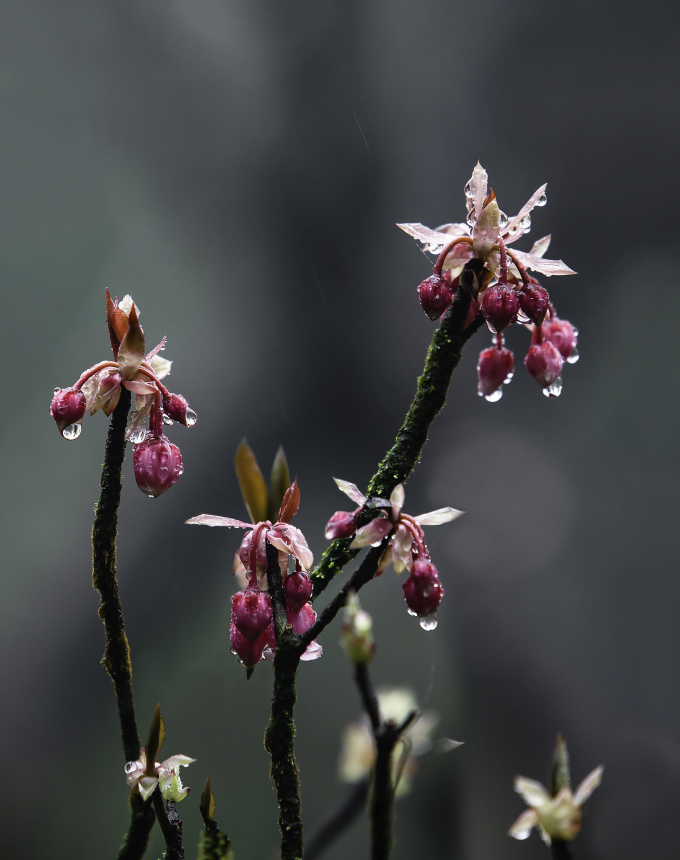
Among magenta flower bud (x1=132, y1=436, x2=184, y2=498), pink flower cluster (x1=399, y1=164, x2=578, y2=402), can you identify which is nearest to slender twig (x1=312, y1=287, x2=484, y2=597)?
pink flower cluster (x1=399, y1=164, x2=578, y2=402)

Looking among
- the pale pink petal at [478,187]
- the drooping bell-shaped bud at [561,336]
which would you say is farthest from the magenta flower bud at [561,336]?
the pale pink petal at [478,187]

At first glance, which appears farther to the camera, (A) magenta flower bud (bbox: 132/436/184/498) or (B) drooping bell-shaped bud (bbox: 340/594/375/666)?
(A) magenta flower bud (bbox: 132/436/184/498)

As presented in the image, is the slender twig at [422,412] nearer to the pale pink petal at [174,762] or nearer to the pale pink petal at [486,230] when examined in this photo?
the pale pink petal at [486,230]

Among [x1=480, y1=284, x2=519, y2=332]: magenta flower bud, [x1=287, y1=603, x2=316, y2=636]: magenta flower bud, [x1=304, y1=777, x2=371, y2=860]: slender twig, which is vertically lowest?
[x1=304, y1=777, x2=371, y2=860]: slender twig

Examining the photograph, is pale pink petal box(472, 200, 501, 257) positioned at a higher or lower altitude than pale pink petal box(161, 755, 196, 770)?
higher

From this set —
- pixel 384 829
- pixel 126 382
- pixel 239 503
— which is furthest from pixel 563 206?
pixel 384 829

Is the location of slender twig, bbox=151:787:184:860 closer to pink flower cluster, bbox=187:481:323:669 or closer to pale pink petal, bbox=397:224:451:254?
pink flower cluster, bbox=187:481:323:669

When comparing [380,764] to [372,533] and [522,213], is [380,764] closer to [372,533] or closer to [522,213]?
[372,533]

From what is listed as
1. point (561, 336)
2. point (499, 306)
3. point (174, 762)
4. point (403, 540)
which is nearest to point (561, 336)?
point (561, 336)
